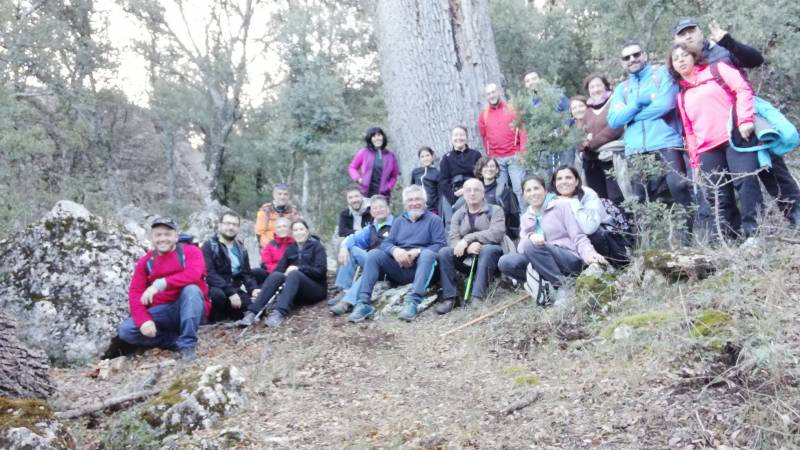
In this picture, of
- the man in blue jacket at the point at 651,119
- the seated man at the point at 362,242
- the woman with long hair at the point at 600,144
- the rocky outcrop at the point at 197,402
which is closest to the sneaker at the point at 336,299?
the seated man at the point at 362,242

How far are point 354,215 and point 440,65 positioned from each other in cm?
233

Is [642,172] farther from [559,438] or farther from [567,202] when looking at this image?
[559,438]

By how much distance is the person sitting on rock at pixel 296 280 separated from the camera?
6949 millimetres

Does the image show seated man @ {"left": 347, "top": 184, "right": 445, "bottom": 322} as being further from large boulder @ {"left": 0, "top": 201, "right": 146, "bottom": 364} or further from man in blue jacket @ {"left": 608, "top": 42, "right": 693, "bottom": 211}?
large boulder @ {"left": 0, "top": 201, "right": 146, "bottom": 364}

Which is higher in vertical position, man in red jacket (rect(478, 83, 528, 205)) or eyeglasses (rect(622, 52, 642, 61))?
eyeglasses (rect(622, 52, 642, 61))

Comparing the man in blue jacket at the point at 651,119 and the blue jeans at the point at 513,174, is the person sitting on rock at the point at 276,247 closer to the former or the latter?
the blue jeans at the point at 513,174

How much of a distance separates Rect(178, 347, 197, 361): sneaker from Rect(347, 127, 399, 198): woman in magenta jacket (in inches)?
142

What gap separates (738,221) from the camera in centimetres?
525

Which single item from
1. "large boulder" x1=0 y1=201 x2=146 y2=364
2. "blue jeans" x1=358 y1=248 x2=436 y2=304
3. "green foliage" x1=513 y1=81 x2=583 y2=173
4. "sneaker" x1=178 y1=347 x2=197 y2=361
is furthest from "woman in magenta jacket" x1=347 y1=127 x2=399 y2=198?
"sneaker" x1=178 y1=347 x2=197 y2=361

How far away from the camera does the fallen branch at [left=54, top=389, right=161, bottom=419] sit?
14.1 feet

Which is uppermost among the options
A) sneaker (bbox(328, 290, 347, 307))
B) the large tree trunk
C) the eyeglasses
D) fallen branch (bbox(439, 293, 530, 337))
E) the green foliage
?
the large tree trunk

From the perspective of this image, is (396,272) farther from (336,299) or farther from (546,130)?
(546,130)

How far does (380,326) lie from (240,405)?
2.30m

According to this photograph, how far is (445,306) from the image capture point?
6.45 m
